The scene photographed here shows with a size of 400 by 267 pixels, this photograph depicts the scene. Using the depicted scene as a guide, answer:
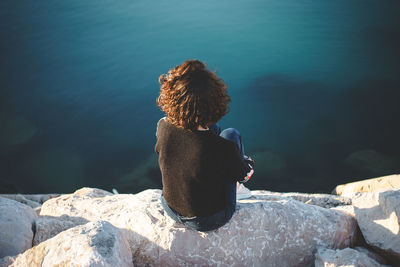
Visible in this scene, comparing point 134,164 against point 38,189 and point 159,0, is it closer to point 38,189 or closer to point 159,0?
Answer: point 38,189

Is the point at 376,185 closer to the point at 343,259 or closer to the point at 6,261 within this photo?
the point at 343,259

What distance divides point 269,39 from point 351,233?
19.6ft

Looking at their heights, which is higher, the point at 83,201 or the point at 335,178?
the point at 83,201

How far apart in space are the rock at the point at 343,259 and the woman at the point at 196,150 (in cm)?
57

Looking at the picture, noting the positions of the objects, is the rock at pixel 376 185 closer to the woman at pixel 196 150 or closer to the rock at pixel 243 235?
the rock at pixel 243 235

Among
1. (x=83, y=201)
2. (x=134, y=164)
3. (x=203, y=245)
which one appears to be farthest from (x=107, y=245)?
(x=134, y=164)

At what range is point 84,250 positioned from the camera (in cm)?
147

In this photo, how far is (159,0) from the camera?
8625mm

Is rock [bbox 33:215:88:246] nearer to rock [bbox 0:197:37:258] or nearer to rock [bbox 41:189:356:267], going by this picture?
rock [bbox 0:197:37:258]

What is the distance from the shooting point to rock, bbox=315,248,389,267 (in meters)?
1.65

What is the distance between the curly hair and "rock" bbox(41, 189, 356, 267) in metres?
0.69

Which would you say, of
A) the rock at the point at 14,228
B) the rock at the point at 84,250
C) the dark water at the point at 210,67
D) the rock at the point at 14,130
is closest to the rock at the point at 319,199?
the dark water at the point at 210,67

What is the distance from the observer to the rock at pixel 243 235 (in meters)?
1.75

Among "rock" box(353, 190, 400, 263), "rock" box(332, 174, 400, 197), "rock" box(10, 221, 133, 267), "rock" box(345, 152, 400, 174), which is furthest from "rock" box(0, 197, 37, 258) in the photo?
"rock" box(345, 152, 400, 174)
